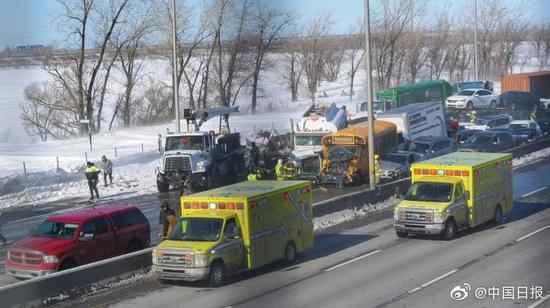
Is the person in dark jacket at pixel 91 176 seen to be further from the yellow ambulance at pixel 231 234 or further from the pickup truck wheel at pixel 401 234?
the pickup truck wheel at pixel 401 234

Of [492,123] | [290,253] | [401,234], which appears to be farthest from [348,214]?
[492,123]

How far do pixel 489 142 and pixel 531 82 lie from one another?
11.4m

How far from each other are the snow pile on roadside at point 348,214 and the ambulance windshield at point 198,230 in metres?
4.83

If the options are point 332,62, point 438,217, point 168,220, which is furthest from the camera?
point 332,62

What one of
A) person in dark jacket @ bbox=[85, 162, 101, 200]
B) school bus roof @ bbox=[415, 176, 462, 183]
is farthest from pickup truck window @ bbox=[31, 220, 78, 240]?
person in dark jacket @ bbox=[85, 162, 101, 200]

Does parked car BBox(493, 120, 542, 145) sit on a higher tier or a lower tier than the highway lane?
higher

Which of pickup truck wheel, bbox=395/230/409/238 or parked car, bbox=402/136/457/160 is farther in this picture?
parked car, bbox=402/136/457/160

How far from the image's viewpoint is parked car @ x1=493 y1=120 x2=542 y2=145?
2848cm

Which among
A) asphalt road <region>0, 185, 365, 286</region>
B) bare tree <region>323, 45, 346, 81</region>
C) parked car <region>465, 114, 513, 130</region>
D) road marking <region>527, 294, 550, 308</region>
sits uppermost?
bare tree <region>323, 45, 346, 81</region>

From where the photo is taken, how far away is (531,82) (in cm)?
3644

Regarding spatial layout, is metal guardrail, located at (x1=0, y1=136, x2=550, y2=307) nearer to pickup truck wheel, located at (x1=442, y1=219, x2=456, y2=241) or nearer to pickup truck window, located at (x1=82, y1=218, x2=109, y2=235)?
pickup truck window, located at (x1=82, y1=218, x2=109, y2=235)

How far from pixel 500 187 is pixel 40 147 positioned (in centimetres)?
1889

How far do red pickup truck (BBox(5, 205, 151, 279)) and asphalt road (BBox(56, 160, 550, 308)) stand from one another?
92cm

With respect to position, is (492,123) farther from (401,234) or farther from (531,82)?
(401,234)
